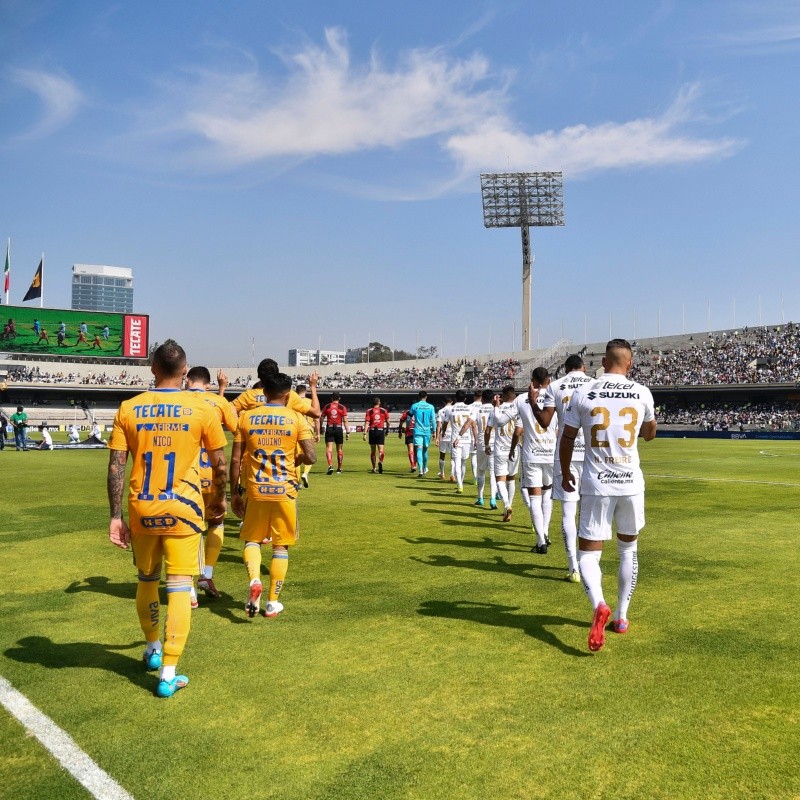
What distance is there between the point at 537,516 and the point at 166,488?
224 inches

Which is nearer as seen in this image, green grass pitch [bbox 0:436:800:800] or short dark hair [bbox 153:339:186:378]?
green grass pitch [bbox 0:436:800:800]

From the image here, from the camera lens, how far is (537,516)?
9.05m

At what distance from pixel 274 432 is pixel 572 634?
3069mm

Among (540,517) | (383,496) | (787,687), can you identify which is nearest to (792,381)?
(383,496)

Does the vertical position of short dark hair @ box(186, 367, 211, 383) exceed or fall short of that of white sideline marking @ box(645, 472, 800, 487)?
Result: it exceeds it

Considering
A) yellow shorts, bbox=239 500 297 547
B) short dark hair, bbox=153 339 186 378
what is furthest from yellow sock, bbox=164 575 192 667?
yellow shorts, bbox=239 500 297 547

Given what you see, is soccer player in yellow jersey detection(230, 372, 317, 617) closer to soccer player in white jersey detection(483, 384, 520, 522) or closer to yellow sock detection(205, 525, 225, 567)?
yellow sock detection(205, 525, 225, 567)

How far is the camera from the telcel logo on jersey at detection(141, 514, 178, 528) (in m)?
4.50

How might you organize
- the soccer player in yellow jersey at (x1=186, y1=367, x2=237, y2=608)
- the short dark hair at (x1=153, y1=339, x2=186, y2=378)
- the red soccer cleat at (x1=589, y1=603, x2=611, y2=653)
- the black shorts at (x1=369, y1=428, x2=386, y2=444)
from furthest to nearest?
the black shorts at (x1=369, y1=428, x2=386, y2=444) → the soccer player in yellow jersey at (x1=186, y1=367, x2=237, y2=608) → the red soccer cleat at (x1=589, y1=603, x2=611, y2=653) → the short dark hair at (x1=153, y1=339, x2=186, y2=378)

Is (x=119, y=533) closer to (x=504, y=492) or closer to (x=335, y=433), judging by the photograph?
(x=504, y=492)

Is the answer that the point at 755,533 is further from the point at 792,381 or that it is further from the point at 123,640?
the point at 792,381

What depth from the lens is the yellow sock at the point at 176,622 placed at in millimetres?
4457

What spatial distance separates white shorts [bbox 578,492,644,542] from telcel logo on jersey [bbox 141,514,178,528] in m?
3.13

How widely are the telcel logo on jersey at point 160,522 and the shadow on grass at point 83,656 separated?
3.57 ft
